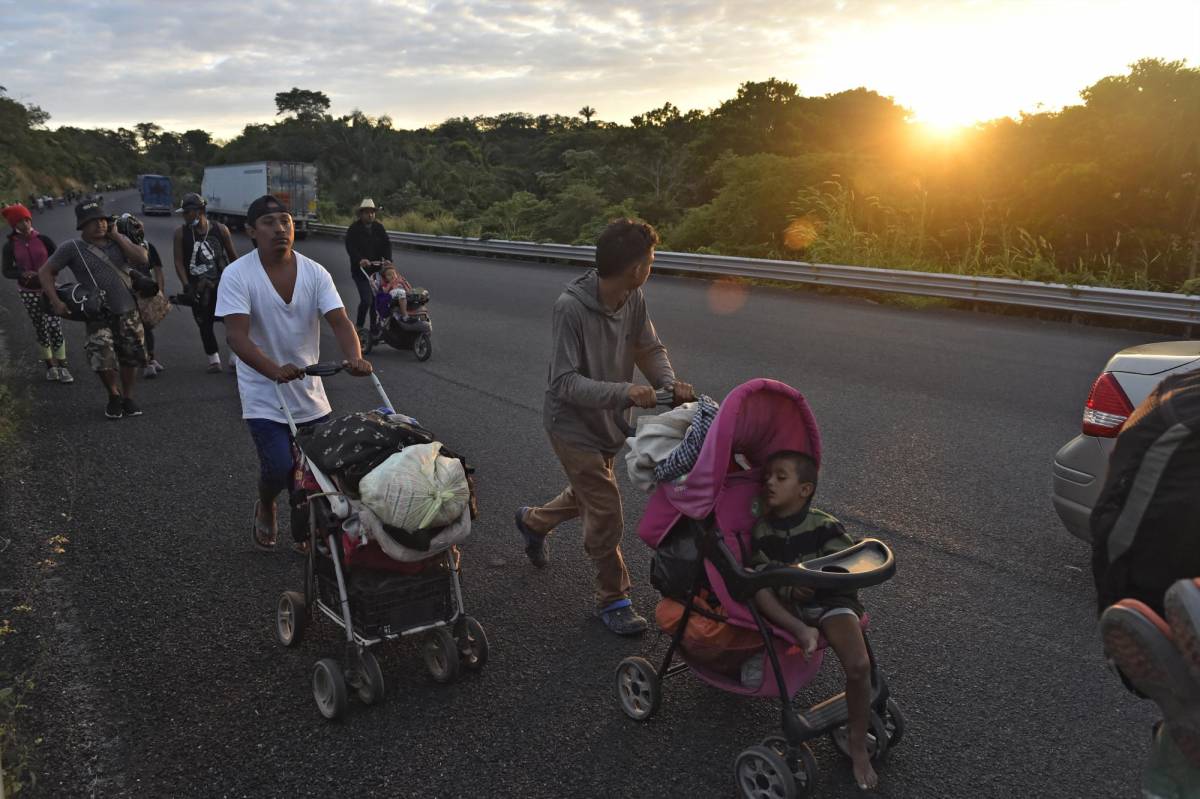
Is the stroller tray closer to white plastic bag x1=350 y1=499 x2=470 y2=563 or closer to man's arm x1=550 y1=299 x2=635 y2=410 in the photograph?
white plastic bag x1=350 y1=499 x2=470 y2=563

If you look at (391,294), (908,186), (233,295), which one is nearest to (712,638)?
(233,295)

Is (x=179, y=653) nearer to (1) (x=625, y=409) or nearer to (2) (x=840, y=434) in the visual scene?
(1) (x=625, y=409)

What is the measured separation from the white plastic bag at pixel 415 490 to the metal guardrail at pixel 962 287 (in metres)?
10.5

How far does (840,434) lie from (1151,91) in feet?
50.4

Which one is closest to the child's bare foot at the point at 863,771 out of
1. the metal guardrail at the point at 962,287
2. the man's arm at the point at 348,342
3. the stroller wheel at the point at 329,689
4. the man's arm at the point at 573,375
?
the man's arm at the point at 573,375

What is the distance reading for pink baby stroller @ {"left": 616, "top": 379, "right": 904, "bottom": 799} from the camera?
9.04 ft

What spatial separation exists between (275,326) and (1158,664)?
396 cm

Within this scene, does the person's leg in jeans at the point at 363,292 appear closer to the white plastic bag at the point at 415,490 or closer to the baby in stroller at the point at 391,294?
the baby in stroller at the point at 391,294

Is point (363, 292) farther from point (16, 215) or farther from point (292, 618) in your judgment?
point (292, 618)

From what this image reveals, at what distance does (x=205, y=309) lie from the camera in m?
9.45

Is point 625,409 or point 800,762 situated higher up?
point 625,409

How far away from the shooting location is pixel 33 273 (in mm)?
8961

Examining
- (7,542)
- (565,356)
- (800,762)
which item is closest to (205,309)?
(7,542)

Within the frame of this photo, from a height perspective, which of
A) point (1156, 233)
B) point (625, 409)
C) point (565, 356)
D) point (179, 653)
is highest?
point (1156, 233)
